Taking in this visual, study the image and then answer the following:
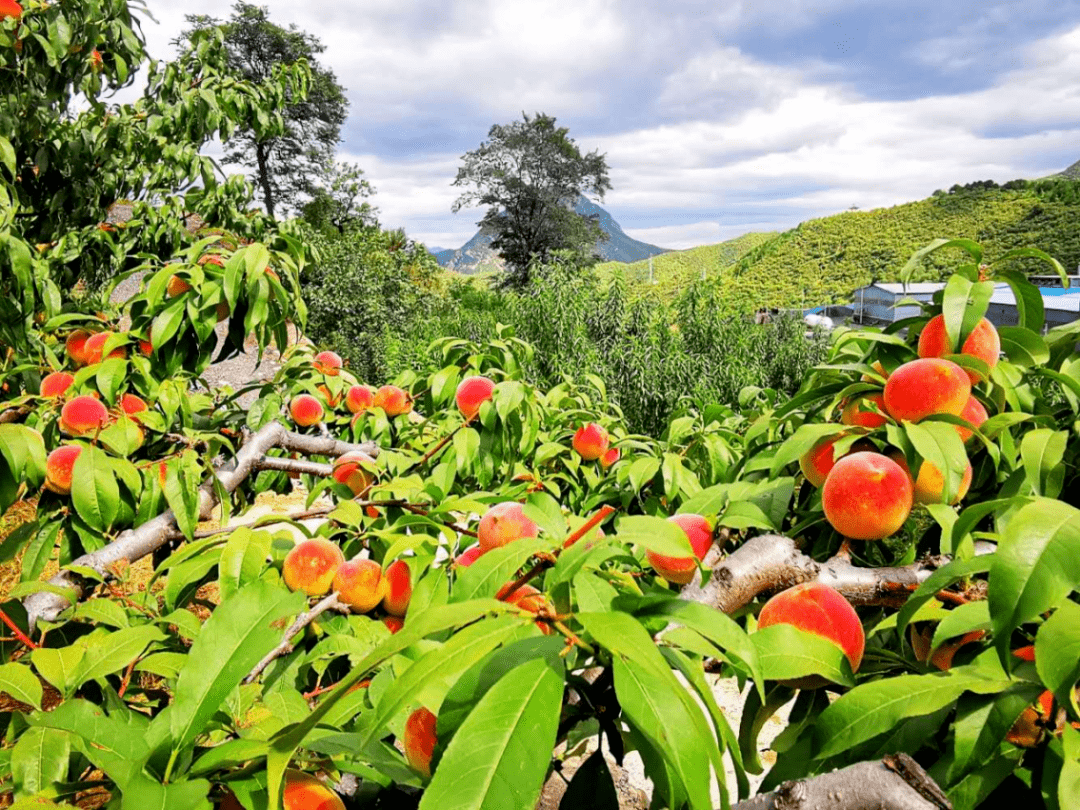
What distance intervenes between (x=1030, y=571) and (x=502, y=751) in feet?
0.86

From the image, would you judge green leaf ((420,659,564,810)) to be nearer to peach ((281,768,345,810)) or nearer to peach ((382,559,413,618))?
peach ((281,768,345,810))

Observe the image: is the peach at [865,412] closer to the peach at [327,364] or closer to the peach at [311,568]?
the peach at [311,568]

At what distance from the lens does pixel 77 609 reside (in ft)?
1.89

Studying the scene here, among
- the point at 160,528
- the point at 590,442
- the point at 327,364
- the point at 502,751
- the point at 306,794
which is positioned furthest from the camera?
the point at 327,364

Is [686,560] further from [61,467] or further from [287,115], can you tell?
[287,115]

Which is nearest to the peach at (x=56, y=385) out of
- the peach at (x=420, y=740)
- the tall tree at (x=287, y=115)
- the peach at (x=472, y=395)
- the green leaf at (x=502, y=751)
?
the peach at (x=472, y=395)

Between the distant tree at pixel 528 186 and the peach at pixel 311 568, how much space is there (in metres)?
16.9

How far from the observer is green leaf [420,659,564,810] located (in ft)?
0.76

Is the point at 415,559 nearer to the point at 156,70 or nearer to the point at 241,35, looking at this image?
the point at 156,70

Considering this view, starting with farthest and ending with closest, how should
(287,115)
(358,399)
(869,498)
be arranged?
(287,115), (358,399), (869,498)

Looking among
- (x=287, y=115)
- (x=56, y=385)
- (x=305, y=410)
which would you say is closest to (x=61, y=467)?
(x=56, y=385)

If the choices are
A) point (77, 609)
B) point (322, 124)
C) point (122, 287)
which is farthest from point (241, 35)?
point (77, 609)

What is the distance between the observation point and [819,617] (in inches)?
15.9

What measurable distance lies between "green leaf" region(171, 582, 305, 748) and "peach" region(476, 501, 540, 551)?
0.20 m
